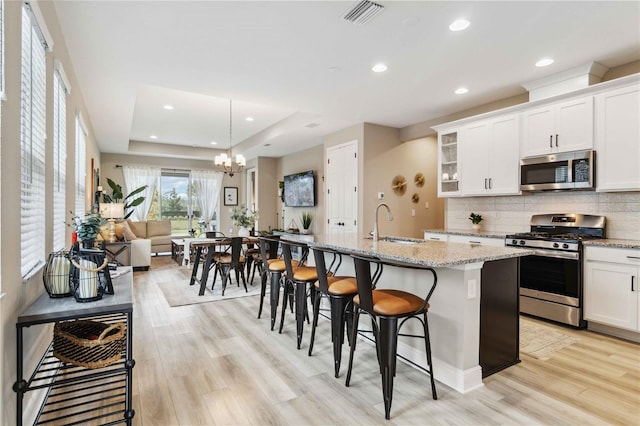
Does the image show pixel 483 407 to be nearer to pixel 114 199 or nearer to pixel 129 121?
pixel 129 121

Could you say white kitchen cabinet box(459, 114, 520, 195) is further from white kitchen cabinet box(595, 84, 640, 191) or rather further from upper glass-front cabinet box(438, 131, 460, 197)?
white kitchen cabinet box(595, 84, 640, 191)

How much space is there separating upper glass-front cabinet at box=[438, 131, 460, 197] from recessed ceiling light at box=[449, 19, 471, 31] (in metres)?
2.45

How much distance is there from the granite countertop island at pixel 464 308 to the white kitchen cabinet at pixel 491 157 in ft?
6.96

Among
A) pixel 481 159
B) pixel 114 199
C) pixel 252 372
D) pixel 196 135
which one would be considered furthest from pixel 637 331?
pixel 114 199

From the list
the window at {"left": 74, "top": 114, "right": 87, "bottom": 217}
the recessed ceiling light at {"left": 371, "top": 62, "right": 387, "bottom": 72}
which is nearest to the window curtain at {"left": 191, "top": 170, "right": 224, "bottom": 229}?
the window at {"left": 74, "top": 114, "right": 87, "bottom": 217}

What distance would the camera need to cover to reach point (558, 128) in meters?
3.86

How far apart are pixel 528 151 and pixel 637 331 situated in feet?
7.01

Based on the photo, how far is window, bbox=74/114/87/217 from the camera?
4309 millimetres

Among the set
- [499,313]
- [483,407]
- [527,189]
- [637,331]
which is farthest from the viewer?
[527,189]

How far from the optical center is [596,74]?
12.1ft

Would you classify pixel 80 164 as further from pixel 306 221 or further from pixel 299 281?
→ pixel 306 221

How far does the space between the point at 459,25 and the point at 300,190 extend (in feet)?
18.7

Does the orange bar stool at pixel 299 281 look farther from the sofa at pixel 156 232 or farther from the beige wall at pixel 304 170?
the sofa at pixel 156 232

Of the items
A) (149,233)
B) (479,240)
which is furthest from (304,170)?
(479,240)
